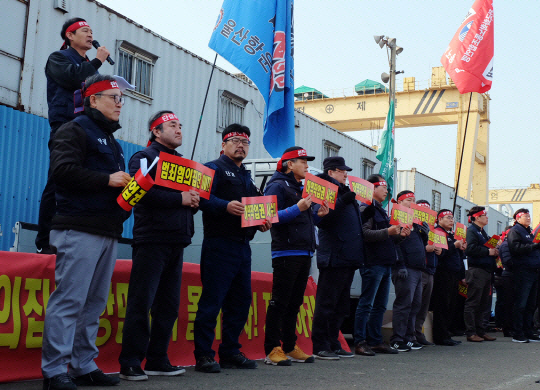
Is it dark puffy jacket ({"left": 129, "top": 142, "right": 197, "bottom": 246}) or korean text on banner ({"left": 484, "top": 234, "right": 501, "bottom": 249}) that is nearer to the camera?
dark puffy jacket ({"left": 129, "top": 142, "right": 197, "bottom": 246})

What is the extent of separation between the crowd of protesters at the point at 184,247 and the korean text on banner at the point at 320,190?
113 mm

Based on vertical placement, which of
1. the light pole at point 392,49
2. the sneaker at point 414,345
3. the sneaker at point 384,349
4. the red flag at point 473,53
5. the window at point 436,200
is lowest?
the sneaker at point 414,345

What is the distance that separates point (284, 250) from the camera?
18.8 feet

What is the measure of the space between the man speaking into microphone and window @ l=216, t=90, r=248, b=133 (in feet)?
28.3

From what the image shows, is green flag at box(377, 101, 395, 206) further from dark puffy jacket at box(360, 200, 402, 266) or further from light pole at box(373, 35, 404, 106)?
dark puffy jacket at box(360, 200, 402, 266)

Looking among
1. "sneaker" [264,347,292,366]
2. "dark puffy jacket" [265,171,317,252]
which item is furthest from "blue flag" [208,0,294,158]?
"sneaker" [264,347,292,366]

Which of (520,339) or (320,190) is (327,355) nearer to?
(320,190)

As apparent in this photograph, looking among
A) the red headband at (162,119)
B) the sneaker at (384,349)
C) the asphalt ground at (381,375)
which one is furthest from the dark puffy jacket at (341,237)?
the red headband at (162,119)

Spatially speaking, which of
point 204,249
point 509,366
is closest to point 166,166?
point 204,249

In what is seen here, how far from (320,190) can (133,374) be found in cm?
254

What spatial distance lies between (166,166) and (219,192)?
962 millimetres

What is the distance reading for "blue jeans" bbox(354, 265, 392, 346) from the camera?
6895 millimetres

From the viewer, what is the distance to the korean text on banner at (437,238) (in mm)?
8266

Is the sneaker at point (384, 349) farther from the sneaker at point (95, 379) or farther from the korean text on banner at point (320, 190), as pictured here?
the sneaker at point (95, 379)
